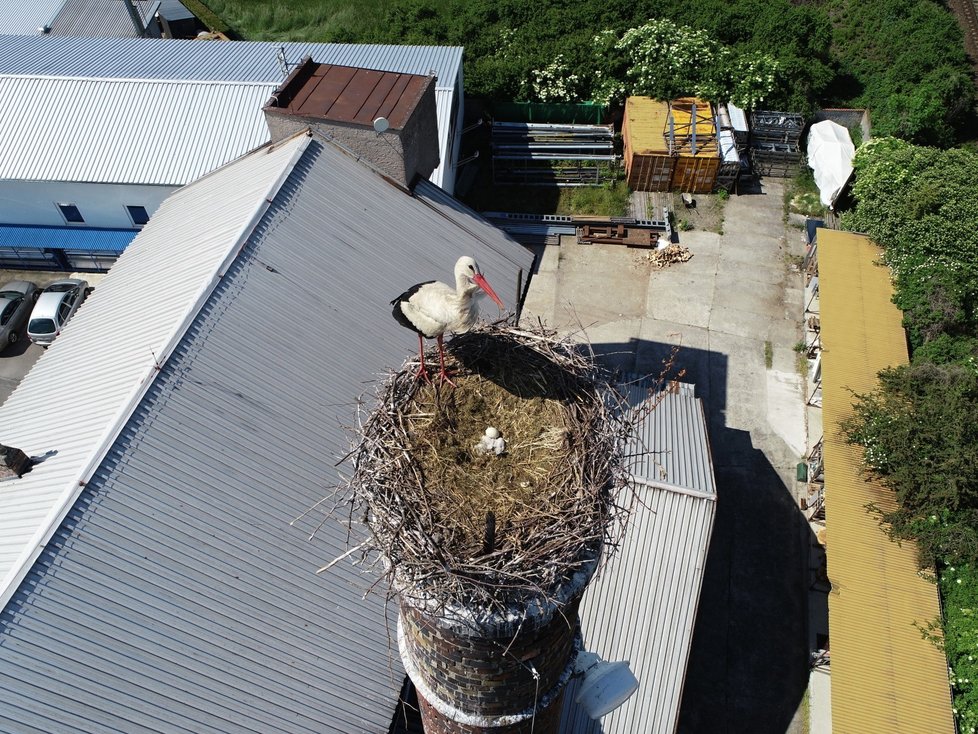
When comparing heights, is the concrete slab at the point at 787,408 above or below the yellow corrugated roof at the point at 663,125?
below

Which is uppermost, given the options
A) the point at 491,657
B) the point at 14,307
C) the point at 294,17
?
the point at 294,17

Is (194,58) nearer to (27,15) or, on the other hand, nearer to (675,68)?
(27,15)

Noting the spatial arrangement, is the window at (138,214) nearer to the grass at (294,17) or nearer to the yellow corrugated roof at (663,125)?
the grass at (294,17)

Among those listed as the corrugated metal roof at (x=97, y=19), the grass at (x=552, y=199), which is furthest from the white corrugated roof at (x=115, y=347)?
the corrugated metal roof at (x=97, y=19)

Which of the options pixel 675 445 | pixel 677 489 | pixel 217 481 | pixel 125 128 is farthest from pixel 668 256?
pixel 125 128

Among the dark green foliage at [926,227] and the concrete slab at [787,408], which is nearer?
the dark green foliage at [926,227]

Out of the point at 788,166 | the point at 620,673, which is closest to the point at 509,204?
the point at 788,166
